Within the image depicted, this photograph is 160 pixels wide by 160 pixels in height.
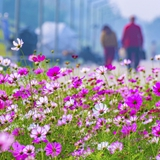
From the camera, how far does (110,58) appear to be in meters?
16.6

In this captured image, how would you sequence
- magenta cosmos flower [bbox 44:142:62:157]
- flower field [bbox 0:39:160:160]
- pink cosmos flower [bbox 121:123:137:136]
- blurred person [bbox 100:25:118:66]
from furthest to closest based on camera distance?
blurred person [bbox 100:25:118:66] < pink cosmos flower [bbox 121:123:137:136] < flower field [bbox 0:39:160:160] < magenta cosmos flower [bbox 44:142:62:157]

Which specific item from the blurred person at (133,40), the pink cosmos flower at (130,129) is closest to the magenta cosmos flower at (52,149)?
the pink cosmos flower at (130,129)

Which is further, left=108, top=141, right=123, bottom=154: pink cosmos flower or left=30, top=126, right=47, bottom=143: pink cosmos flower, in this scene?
left=108, top=141, right=123, bottom=154: pink cosmos flower

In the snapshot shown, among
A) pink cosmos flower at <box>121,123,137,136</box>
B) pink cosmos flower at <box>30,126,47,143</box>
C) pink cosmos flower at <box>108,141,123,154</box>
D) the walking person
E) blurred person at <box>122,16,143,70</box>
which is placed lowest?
pink cosmos flower at <box>108,141,123,154</box>

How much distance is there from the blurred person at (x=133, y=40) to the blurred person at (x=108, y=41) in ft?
5.77

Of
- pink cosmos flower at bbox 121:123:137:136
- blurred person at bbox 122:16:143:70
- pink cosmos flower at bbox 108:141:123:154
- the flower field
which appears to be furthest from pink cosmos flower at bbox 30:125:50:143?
blurred person at bbox 122:16:143:70

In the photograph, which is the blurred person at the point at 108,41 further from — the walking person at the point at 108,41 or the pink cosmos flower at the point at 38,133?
the pink cosmos flower at the point at 38,133

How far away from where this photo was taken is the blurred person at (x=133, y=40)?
13906mm

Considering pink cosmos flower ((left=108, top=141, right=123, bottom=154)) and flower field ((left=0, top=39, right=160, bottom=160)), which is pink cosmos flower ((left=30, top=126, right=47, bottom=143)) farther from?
pink cosmos flower ((left=108, top=141, right=123, bottom=154))

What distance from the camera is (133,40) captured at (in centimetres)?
1399

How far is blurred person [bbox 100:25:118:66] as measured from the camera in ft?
52.7

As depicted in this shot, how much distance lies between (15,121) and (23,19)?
61.0 meters

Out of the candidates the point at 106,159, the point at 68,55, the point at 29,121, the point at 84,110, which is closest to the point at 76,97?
the point at 84,110

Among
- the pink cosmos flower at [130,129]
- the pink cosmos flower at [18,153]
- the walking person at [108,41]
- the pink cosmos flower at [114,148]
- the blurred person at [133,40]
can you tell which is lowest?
the pink cosmos flower at [18,153]
